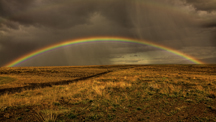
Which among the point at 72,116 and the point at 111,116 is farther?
the point at 111,116

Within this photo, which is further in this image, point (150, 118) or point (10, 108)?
point (10, 108)

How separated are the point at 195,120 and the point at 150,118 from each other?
2421 mm

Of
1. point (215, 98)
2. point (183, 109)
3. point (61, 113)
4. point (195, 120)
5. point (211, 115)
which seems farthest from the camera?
point (215, 98)

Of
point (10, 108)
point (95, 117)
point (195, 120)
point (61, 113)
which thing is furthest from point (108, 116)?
point (10, 108)

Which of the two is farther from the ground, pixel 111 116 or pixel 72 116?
pixel 72 116

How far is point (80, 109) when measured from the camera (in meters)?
9.19

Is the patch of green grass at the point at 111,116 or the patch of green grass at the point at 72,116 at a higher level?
the patch of green grass at the point at 72,116

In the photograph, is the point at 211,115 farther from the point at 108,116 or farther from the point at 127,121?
the point at 108,116

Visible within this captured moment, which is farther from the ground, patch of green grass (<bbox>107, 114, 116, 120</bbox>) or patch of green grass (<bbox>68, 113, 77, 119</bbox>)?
patch of green grass (<bbox>68, 113, 77, 119</bbox>)

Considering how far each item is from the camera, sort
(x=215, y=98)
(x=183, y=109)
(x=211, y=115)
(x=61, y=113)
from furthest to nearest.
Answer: (x=215, y=98) → (x=183, y=109) → (x=61, y=113) → (x=211, y=115)

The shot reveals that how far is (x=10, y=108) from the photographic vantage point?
9188mm

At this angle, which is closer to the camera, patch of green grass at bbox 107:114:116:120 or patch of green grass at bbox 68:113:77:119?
patch of green grass at bbox 107:114:116:120

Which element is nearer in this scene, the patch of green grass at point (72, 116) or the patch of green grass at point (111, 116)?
the patch of green grass at point (111, 116)

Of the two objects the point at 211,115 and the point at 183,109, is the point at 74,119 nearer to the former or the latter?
the point at 183,109
